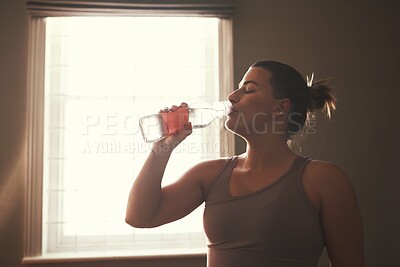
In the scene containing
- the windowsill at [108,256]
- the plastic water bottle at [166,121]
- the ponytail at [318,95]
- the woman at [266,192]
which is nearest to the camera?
the woman at [266,192]

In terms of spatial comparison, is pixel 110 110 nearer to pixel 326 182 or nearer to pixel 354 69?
pixel 326 182

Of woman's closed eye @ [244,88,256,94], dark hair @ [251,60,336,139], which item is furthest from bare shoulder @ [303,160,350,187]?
woman's closed eye @ [244,88,256,94]

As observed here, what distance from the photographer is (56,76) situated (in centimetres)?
168

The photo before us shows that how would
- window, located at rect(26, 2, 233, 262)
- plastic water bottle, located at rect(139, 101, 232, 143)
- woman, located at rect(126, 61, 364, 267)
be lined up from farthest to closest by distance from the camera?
1. window, located at rect(26, 2, 233, 262)
2. plastic water bottle, located at rect(139, 101, 232, 143)
3. woman, located at rect(126, 61, 364, 267)

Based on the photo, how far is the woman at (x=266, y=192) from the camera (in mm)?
903

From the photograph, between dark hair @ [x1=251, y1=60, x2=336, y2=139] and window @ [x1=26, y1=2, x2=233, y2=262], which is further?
window @ [x1=26, y1=2, x2=233, y2=262]

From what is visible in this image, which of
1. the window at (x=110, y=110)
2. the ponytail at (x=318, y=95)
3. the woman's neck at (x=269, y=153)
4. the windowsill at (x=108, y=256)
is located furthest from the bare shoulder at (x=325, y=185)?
the windowsill at (x=108, y=256)

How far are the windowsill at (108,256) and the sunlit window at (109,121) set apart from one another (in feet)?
0.13

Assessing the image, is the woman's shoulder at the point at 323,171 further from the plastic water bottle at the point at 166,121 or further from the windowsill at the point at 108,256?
the windowsill at the point at 108,256

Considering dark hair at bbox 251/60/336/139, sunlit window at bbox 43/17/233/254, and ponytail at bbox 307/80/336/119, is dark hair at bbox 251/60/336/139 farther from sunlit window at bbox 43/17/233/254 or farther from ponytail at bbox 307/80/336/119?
sunlit window at bbox 43/17/233/254

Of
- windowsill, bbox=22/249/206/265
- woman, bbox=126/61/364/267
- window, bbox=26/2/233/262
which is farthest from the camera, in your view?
window, bbox=26/2/233/262

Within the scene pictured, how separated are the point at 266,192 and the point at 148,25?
1.18 m

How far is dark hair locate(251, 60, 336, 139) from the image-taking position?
40.8 inches

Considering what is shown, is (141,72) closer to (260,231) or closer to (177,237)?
(177,237)
